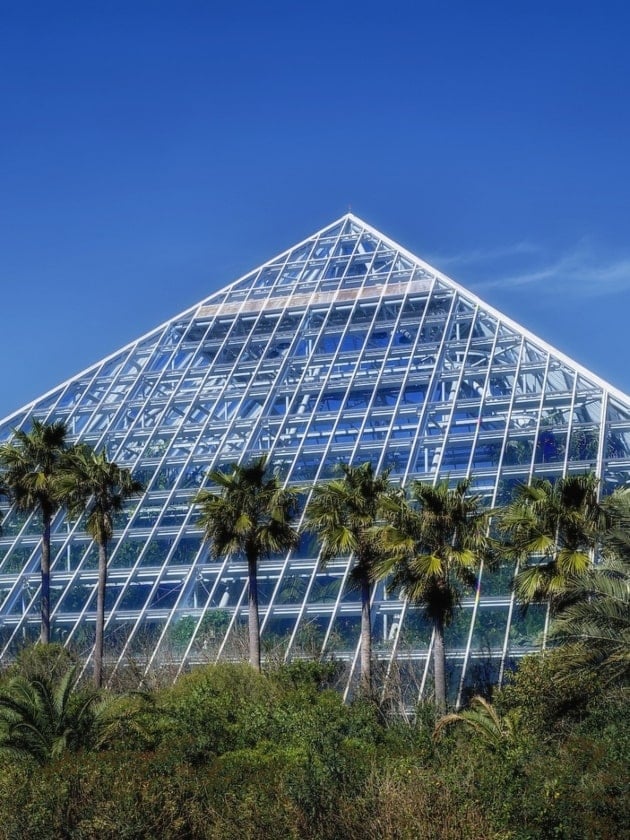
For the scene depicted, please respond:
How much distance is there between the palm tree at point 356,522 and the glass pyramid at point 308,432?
2403mm

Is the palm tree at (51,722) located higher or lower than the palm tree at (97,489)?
lower

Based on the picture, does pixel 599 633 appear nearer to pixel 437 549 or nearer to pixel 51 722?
pixel 437 549

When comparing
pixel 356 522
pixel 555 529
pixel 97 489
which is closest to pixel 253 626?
pixel 356 522

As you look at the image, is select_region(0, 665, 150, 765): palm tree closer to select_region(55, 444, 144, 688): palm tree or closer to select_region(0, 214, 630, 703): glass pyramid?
select_region(0, 214, 630, 703): glass pyramid

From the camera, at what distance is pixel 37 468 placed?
35406 millimetres

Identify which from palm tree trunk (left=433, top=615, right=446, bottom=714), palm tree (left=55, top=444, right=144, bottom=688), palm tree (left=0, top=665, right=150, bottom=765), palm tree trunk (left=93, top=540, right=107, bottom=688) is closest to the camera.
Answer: palm tree (left=0, top=665, right=150, bottom=765)

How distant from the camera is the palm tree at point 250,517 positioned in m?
29.6

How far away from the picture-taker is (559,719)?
877 inches

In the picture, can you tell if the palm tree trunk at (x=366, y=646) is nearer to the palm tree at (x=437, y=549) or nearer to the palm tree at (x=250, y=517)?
the palm tree at (x=437, y=549)

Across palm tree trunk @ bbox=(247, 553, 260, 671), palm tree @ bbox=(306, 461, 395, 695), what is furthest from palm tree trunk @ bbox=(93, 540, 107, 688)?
palm tree @ bbox=(306, 461, 395, 695)

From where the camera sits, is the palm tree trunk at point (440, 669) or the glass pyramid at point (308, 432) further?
the glass pyramid at point (308, 432)

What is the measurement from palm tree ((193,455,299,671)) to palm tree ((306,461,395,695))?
4.19 ft

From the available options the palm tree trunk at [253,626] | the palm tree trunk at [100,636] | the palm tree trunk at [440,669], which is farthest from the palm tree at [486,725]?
the palm tree trunk at [100,636]

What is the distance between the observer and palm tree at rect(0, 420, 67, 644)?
3459cm
